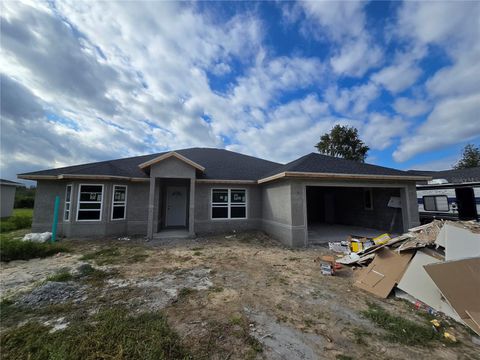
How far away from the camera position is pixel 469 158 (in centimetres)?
3212

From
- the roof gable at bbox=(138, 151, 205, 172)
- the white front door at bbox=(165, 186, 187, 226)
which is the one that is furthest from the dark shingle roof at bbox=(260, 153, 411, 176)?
the white front door at bbox=(165, 186, 187, 226)

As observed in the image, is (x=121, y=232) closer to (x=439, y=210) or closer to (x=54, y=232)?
(x=54, y=232)

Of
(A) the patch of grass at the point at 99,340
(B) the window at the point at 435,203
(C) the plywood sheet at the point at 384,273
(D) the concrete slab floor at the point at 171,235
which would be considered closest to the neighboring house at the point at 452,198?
(B) the window at the point at 435,203

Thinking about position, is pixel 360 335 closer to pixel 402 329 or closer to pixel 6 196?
pixel 402 329

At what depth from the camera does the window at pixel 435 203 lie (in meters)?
11.3

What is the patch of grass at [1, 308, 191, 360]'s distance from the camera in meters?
2.75

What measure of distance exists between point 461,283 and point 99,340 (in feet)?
20.3

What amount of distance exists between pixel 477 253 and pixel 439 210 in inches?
383

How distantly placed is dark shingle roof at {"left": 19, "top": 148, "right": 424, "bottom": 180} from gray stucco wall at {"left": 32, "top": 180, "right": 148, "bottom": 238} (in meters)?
0.71

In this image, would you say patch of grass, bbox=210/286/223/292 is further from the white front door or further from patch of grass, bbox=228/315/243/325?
the white front door

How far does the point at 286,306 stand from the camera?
13.5 ft

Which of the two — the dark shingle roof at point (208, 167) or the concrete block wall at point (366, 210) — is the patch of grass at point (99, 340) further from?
the concrete block wall at point (366, 210)

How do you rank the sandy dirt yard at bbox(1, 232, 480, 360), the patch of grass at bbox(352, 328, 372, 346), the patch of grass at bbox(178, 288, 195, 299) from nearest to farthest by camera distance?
1. the sandy dirt yard at bbox(1, 232, 480, 360)
2. the patch of grass at bbox(352, 328, 372, 346)
3. the patch of grass at bbox(178, 288, 195, 299)

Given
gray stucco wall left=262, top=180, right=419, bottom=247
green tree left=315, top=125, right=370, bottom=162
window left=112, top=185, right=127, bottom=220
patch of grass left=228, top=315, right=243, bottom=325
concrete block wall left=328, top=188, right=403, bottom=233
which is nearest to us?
patch of grass left=228, top=315, right=243, bottom=325
